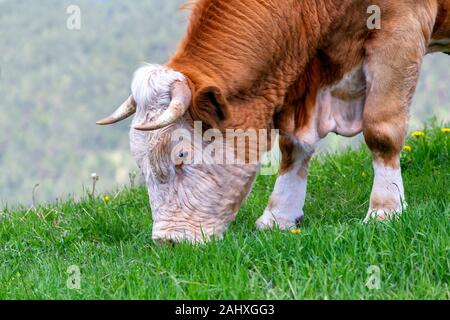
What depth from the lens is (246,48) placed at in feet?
A: 25.5

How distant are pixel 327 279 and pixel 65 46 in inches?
1431

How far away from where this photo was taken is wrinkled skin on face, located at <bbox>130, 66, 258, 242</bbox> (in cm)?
754

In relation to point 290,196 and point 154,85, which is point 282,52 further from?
point 290,196

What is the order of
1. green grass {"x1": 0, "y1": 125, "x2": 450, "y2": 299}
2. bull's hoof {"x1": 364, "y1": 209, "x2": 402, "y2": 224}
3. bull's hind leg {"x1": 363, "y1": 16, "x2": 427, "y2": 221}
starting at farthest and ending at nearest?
1. bull's hind leg {"x1": 363, "y1": 16, "x2": 427, "y2": 221}
2. bull's hoof {"x1": 364, "y1": 209, "x2": 402, "y2": 224}
3. green grass {"x1": 0, "y1": 125, "x2": 450, "y2": 299}

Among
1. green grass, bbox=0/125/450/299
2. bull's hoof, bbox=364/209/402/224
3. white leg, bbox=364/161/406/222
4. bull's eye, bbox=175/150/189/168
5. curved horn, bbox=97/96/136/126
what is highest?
curved horn, bbox=97/96/136/126

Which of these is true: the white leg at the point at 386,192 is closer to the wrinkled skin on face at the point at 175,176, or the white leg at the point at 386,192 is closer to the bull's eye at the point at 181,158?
the wrinkled skin on face at the point at 175,176

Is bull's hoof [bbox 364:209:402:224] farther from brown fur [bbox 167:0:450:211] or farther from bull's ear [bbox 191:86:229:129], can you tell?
bull's ear [bbox 191:86:229:129]

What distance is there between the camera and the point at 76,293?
6.59 meters

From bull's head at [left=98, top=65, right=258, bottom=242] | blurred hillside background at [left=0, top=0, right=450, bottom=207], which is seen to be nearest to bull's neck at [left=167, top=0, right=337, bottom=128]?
bull's head at [left=98, top=65, right=258, bottom=242]

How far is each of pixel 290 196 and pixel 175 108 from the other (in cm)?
189

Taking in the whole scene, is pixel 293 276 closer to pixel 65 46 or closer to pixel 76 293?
pixel 76 293

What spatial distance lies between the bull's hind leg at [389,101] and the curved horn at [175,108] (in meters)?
1.52

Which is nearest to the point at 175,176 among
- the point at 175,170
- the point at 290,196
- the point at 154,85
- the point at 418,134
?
the point at 175,170
